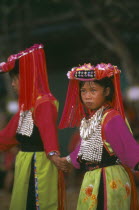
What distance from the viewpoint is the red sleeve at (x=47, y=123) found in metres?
4.27

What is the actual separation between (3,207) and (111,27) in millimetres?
3264

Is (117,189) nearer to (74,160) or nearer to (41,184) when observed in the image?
(74,160)

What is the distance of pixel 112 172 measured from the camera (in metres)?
3.80

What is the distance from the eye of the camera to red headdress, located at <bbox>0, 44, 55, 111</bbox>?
452 centimetres

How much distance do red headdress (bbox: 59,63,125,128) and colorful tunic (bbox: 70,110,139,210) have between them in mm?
179

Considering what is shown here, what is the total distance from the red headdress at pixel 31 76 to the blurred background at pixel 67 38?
106 inches

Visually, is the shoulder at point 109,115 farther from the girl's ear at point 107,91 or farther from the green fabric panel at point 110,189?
the green fabric panel at point 110,189

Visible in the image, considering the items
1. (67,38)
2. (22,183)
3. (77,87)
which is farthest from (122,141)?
(67,38)

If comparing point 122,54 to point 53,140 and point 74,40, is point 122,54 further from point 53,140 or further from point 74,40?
point 53,140

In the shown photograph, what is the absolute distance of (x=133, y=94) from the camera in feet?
28.1

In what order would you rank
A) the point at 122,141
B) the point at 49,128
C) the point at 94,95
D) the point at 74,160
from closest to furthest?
the point at 122,141
the point at 94,95
the point at 74,160
the point at 49,128

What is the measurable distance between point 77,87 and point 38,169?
824mm

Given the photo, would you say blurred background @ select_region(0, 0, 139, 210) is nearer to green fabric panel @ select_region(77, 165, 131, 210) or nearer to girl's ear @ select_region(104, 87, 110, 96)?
girl's ear @ select_region(104, 87, 110, 96)

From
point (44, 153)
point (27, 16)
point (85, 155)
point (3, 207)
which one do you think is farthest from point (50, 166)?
point (27, 16)
